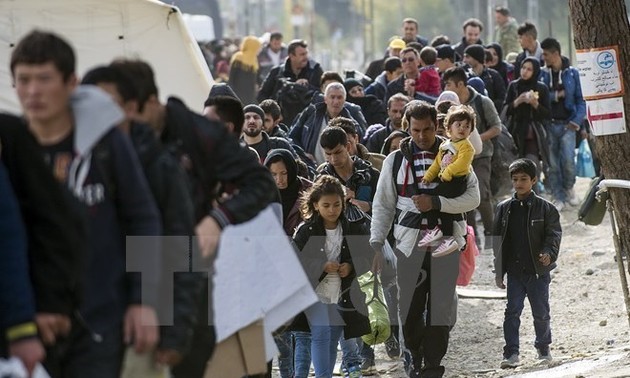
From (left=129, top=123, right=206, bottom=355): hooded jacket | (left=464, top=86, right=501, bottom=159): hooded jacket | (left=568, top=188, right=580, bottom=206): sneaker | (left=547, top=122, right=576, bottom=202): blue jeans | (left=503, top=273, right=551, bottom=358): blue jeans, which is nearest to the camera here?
(left=129, top=123, right=206, bottom=355): hooded jacket

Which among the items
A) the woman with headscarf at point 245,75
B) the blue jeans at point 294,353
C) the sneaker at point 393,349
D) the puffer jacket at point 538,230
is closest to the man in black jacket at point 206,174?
the blue jeans at point 294,353

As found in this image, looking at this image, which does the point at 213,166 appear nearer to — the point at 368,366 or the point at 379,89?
the point at 368,366

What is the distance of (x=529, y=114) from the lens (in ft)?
61.4

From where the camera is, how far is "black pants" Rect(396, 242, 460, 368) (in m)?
10.3

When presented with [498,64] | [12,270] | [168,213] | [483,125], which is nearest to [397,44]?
[498,64]

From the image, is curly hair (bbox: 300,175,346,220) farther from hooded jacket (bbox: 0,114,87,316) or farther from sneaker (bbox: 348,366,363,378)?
hooded jacket (bbox: 0,114,87,316)

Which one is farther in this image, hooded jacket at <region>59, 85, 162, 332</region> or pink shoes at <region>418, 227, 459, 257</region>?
pink shoes at <region>418, 227, 459, 257</region>

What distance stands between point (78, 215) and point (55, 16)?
980 centimetres

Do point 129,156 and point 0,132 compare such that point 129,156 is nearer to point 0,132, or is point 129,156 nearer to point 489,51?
point 0,132

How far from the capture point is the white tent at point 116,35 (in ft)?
48.3

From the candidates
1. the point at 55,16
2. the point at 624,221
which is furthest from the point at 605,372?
the point at 55,16

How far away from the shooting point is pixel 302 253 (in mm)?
9938

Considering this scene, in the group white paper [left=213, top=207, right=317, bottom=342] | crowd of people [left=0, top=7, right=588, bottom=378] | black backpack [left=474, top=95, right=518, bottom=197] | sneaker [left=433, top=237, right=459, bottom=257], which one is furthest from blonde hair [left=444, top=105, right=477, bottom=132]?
black backpack [left=474, top=95, right=518, bottom=197]

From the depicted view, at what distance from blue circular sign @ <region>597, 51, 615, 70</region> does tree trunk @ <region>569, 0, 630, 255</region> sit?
7 cm
